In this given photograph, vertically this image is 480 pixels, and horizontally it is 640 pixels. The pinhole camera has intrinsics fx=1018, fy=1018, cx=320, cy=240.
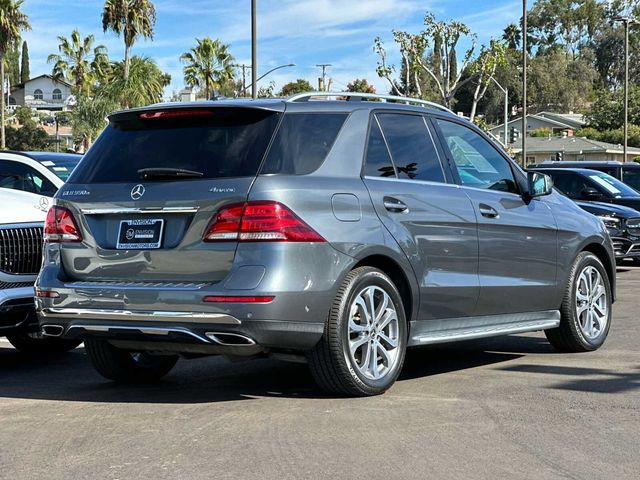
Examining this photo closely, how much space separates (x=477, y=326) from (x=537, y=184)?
135 centimetres

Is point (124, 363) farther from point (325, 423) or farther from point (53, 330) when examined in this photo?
point (325, 423)

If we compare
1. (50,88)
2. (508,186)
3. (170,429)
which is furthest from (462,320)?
(50,88)

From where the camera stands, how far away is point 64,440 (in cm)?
534

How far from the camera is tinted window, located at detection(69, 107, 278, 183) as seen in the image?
598 cm

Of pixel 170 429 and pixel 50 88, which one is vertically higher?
pixel 50 88

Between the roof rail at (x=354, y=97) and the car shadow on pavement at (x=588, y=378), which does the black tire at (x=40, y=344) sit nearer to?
the roof rail at (x=354, y=97)

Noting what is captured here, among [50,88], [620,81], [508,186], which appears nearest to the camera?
[508,186]

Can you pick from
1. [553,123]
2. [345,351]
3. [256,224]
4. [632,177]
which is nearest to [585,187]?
[632,177]

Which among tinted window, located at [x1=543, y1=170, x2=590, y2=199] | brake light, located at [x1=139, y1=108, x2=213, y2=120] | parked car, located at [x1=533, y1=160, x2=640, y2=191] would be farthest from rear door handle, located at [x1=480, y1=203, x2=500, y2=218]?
parked car, located at [x1=533, y1=160, x2=640, y2=191]

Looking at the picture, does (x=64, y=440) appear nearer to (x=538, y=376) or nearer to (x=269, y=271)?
(x=269, y=271)

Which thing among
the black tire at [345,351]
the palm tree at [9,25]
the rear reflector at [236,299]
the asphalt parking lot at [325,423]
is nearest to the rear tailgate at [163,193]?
the rear reflector at [236,299]

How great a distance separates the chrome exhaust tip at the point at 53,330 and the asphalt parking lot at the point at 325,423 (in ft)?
1.47

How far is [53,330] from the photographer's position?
6.31 m

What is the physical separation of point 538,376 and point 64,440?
3403 mm
